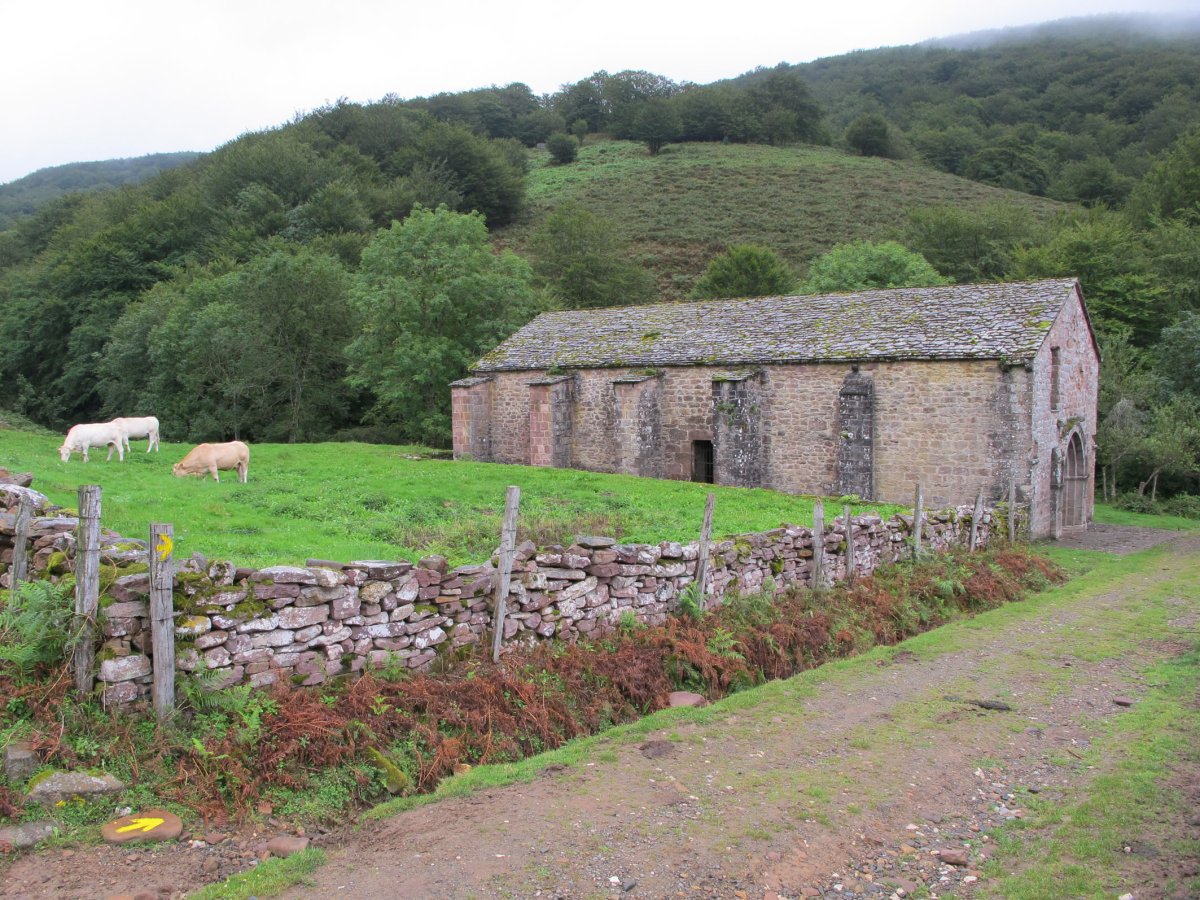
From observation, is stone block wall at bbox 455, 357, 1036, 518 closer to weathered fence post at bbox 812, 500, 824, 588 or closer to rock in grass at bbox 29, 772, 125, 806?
weathered fence post at bbox 812, 500, 824, 588

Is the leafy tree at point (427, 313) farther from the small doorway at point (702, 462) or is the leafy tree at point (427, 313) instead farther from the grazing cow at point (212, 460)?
the grazing cow at point (212, 460)

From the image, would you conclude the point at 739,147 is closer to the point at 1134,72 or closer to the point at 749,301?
the point at 1134,72

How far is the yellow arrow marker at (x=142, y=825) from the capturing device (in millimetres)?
6340

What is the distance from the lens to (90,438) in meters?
20.7

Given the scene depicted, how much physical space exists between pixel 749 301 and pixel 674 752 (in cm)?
2649

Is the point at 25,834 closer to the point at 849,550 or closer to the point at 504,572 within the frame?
the point at 504,572

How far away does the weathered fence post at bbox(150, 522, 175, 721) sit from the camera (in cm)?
737

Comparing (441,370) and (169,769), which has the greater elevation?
(441,370)

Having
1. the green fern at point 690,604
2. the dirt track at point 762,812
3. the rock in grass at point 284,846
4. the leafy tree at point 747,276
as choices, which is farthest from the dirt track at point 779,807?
the leafy tree at point 747,276

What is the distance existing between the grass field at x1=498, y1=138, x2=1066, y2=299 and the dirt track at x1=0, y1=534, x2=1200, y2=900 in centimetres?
5601

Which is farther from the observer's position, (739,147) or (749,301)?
(739,147)

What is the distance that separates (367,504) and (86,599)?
33.4 ft

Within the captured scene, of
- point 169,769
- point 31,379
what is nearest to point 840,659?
point 169,769

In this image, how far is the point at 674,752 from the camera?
8.57 meters
